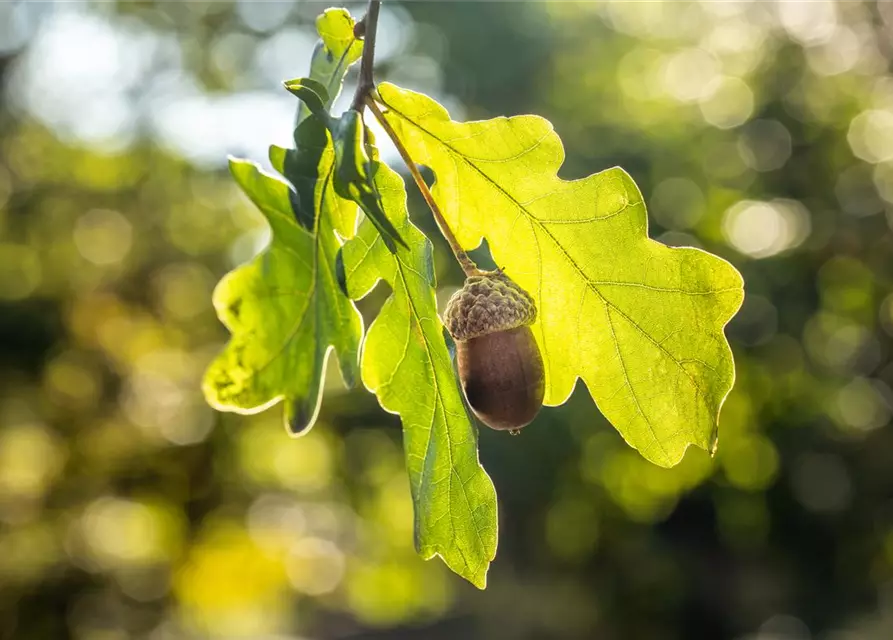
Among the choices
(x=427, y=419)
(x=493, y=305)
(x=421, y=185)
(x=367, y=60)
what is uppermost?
(x=367, y=60)

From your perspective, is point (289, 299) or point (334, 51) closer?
point (289, 299)

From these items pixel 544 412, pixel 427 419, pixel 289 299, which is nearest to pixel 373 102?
pixel 289 299

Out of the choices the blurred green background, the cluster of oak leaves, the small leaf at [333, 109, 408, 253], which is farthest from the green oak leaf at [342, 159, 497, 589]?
the blurred green background

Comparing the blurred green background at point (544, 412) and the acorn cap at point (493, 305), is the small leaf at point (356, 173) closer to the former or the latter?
the acorn cap at point (493, 305)

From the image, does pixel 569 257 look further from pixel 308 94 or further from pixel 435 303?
pixel 308 94

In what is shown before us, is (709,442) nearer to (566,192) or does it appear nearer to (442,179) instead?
(566,192)

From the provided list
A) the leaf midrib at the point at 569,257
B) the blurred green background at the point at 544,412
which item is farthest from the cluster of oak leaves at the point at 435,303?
the blurred green background at the point at 544,412

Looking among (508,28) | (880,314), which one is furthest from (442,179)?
(508,28)
